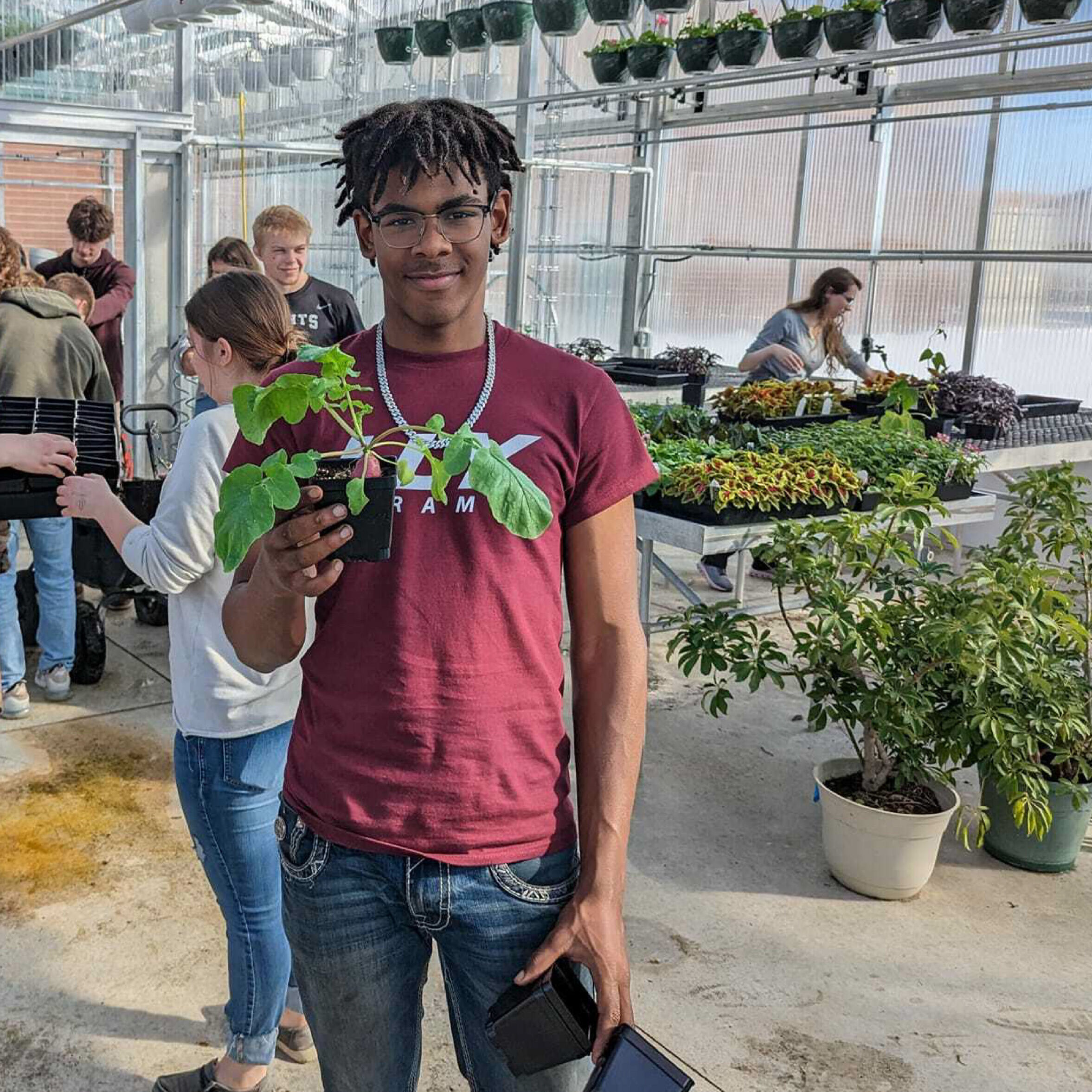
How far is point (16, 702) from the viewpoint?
4.32m

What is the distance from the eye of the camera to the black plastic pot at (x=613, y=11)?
20.3ft

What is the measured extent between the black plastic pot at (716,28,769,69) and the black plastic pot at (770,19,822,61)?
0.08m

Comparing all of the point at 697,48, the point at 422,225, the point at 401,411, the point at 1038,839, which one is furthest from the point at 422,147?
the point at 697,48

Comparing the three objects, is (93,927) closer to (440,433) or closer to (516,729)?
(516,729)

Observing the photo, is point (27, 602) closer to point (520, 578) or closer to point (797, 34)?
point (520, 578)

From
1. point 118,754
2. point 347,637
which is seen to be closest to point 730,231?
point 118,754

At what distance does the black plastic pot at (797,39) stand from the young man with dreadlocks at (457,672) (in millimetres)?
5629

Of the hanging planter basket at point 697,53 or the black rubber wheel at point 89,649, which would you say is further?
the hanging planter basket at point 697,53

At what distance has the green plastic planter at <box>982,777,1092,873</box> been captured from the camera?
346 cm

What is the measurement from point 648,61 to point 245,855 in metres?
6.27

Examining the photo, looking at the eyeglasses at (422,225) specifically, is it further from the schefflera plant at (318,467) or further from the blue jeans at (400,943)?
the blue jeans at (400,943)

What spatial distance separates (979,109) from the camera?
278 inches

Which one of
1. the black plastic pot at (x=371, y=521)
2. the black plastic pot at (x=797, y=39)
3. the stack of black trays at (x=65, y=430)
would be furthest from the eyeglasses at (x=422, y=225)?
the black plastic pot at (x=797, y=39)

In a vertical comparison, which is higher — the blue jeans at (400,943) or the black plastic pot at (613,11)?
the black plastic pot at (613,11)
